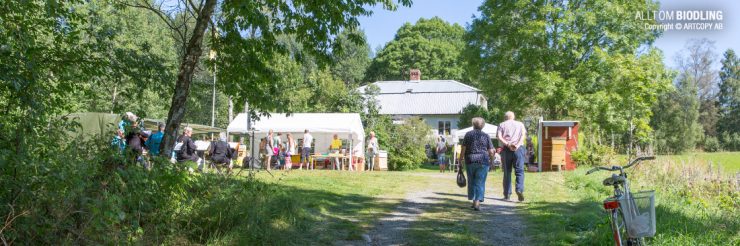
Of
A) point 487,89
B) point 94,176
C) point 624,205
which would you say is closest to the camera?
point 624,205

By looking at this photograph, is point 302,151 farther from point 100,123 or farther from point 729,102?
point 729,102

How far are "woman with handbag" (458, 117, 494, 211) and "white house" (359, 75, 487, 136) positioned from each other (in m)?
44.9

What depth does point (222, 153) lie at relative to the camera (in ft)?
48.1

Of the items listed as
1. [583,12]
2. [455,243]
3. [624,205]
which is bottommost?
[455,243]

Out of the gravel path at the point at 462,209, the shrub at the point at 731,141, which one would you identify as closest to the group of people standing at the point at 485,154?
the gravel path at the point at 462,209

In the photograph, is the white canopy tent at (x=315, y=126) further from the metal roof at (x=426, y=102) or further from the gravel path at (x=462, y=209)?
the metal roof at (x=426, y=102)

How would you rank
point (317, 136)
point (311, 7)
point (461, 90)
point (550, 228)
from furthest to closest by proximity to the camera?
point (461, 90), point (317, 136), point (311, 7), point (550, 228)

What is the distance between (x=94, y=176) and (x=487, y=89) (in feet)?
92.2

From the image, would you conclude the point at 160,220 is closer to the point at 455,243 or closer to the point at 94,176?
the point at 94,176

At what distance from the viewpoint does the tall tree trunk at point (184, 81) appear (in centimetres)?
759

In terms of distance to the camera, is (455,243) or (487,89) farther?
(487,89)

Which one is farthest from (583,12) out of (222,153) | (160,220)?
(160,220)

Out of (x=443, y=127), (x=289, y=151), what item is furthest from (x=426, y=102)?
(x=289, y=151)

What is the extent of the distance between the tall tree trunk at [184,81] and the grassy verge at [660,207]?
4.52m
